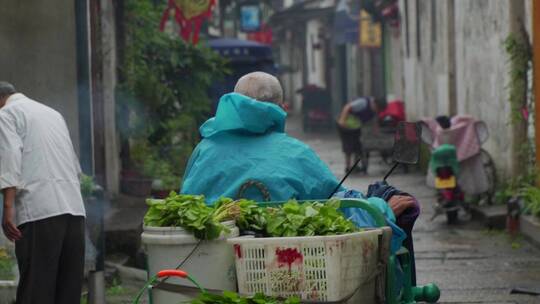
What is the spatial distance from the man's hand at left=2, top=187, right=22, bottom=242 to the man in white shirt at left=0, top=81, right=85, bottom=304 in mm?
48

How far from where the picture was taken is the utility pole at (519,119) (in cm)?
1622

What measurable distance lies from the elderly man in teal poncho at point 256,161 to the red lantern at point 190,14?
45.6 feet

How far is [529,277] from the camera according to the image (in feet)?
38.5

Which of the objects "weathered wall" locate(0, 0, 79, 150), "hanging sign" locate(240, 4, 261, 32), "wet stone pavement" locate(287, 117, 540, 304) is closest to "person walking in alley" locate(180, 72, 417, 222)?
"wet stone pavement" locate(287, 117, 540, 304)

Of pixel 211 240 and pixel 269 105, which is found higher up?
pixel 269 105

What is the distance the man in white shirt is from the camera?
8.12 m

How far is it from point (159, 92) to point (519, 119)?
191 inches

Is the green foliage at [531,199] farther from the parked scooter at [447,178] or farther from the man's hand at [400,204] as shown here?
the man's hand at [400,204]

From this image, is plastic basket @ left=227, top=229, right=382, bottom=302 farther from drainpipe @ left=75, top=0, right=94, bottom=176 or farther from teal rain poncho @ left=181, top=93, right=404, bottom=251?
drainpipe @ left=75, top=0, right=94, bottom=176

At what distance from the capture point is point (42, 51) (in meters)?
11.9

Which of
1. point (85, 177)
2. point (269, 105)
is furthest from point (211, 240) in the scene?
point (85, 177)

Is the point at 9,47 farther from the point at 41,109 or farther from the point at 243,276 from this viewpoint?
the point at 243,276

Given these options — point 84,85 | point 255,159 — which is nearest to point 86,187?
point 84,85

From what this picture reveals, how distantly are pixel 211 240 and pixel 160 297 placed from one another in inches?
12.0
